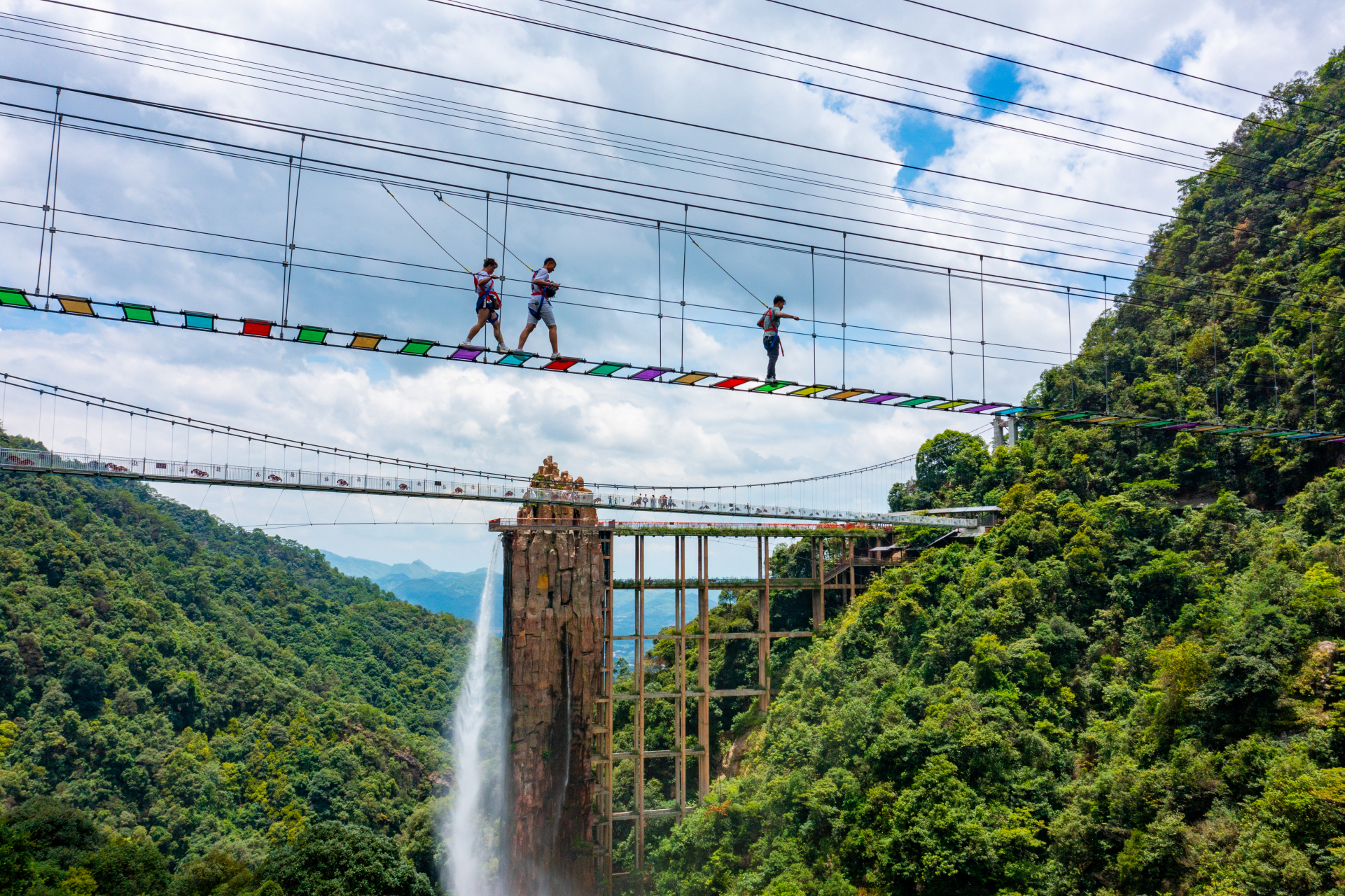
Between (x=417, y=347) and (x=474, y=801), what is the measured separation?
37.0 meters

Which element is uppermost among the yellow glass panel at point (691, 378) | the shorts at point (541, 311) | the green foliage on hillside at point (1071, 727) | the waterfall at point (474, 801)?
the shorts at point (541, 311)

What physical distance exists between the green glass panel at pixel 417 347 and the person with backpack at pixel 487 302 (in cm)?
95

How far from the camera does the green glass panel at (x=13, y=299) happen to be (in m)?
11.1

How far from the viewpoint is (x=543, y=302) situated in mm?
14031

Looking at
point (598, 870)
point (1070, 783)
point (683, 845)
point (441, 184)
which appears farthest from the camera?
point (598, 870)

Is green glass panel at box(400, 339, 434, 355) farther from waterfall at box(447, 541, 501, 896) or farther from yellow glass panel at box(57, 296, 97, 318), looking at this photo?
waterfall at box(447, 541, 501, 896)

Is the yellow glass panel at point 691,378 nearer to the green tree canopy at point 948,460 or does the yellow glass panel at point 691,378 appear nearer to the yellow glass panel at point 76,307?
the yellow glass panel at point 76,307

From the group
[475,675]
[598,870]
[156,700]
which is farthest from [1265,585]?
[156,700]

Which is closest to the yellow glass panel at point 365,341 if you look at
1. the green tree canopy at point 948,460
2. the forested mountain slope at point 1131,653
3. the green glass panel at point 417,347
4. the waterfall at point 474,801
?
the green glass panel at point 417,347

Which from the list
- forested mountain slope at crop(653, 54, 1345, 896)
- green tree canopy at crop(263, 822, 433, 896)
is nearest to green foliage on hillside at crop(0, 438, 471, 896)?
green tree canopy at crop(263, 822, 433, 896)

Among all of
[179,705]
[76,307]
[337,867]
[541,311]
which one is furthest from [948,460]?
[179,705]

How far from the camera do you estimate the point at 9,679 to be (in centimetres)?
4400

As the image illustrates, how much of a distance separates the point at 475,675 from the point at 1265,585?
136ft

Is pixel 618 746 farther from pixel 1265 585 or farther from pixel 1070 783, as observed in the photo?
pixel 1265 585
